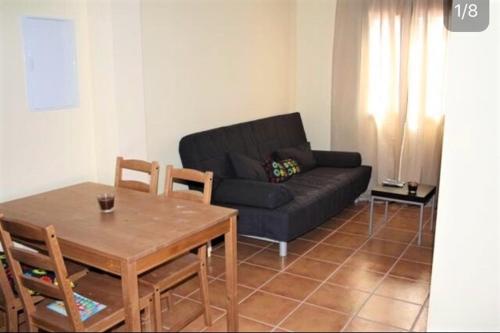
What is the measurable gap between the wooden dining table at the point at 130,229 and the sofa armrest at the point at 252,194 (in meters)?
0.94

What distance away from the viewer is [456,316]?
244cm

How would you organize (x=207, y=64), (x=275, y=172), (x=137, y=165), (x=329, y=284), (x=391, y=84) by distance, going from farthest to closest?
(x=391, y=84) < (x=275, y=172) < (x=207, y=64) < (x=329, y=284) < (x=137, y=165)

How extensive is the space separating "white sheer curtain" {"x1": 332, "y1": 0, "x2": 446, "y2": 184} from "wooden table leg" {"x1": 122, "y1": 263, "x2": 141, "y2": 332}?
3.69 m

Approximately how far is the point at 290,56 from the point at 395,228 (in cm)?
232

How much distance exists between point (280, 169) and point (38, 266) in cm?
267

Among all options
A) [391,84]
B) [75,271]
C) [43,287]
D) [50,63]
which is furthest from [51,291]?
[391,84]

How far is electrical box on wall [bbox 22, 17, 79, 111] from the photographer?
3.01 m

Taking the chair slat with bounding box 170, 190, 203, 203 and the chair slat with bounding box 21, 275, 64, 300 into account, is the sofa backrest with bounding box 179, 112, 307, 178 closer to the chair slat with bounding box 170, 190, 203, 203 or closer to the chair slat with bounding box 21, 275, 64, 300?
the chair slat with bounding box 170, 190, 203, 203

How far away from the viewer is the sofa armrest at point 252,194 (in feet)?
11.7

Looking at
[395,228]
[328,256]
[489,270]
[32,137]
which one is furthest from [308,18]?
[489,270]

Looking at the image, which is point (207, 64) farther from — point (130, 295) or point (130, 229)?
point (130, 295)

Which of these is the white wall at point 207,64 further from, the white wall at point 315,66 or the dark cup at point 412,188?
the dark cup at point 412,188

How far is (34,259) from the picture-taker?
6.82 feet

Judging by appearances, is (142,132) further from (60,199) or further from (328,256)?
(328,256)
